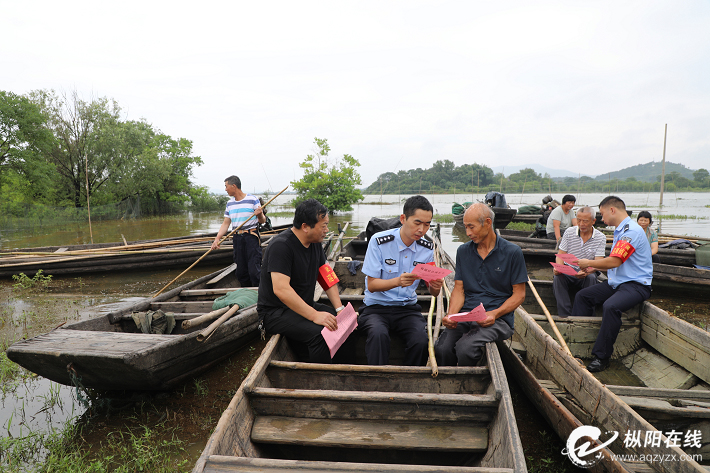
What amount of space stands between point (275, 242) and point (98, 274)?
7.50 m

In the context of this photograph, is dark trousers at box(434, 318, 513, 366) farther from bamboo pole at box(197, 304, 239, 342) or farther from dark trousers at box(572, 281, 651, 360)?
bamboo pole at box(197, 304, 239, 342)

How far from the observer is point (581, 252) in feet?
15.0

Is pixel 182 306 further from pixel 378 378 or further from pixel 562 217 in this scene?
pixel 562 217

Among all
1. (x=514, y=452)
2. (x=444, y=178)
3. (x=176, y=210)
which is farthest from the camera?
(x=444, y=178)

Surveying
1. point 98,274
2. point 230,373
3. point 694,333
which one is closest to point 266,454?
point 230,373

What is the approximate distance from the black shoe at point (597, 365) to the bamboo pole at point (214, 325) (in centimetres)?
344

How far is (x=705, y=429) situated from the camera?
230 cm

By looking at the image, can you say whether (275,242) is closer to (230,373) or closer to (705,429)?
(230,373)

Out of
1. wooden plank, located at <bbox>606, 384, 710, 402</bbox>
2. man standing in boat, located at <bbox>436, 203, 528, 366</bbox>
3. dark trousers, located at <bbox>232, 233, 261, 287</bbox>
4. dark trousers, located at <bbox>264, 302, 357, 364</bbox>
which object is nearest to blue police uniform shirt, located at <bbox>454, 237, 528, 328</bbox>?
man standing in boat, located at <bbox>436, 203, 528, 366</bbox>

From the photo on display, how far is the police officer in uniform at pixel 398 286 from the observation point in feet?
9.88

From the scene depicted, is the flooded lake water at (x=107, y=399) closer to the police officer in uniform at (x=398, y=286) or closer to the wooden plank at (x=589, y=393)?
the wooden plank at (x=589, y=393)

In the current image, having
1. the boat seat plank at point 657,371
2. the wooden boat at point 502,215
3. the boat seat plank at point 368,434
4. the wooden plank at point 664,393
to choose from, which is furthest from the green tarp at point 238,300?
the wooden boat at point 502,215

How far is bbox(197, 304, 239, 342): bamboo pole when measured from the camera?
3205 millimetres

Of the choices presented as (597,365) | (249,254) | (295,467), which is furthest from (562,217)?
(295,467)
